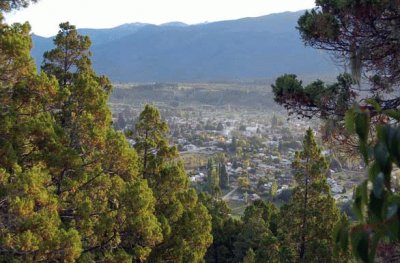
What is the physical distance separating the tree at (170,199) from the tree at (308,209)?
2.45 m

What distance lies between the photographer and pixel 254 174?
203 feet

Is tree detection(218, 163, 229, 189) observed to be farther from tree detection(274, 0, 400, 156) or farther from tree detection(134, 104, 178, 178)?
tree detection(274, 0, 400, 156)

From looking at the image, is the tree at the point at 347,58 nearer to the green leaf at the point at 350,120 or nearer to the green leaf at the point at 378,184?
the green leaf at the point at 350,120

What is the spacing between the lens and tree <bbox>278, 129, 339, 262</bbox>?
11.9m

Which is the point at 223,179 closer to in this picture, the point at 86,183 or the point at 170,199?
the point at 170,199

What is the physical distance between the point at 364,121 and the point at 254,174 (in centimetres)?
6110

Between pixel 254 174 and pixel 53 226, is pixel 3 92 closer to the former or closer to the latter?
pixel 53 226


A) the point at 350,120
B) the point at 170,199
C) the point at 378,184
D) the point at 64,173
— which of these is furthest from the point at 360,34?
the point at 170,199

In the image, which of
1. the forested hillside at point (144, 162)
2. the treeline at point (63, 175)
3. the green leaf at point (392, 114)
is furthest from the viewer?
the treeline at point (63, 175)

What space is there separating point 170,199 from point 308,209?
3.74 meters

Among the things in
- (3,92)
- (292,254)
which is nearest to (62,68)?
(3,92)

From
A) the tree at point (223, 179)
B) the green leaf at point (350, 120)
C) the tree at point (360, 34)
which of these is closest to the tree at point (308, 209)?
the tree at point (360, 34)

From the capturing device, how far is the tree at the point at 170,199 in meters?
10.7

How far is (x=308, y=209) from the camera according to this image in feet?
40.2
